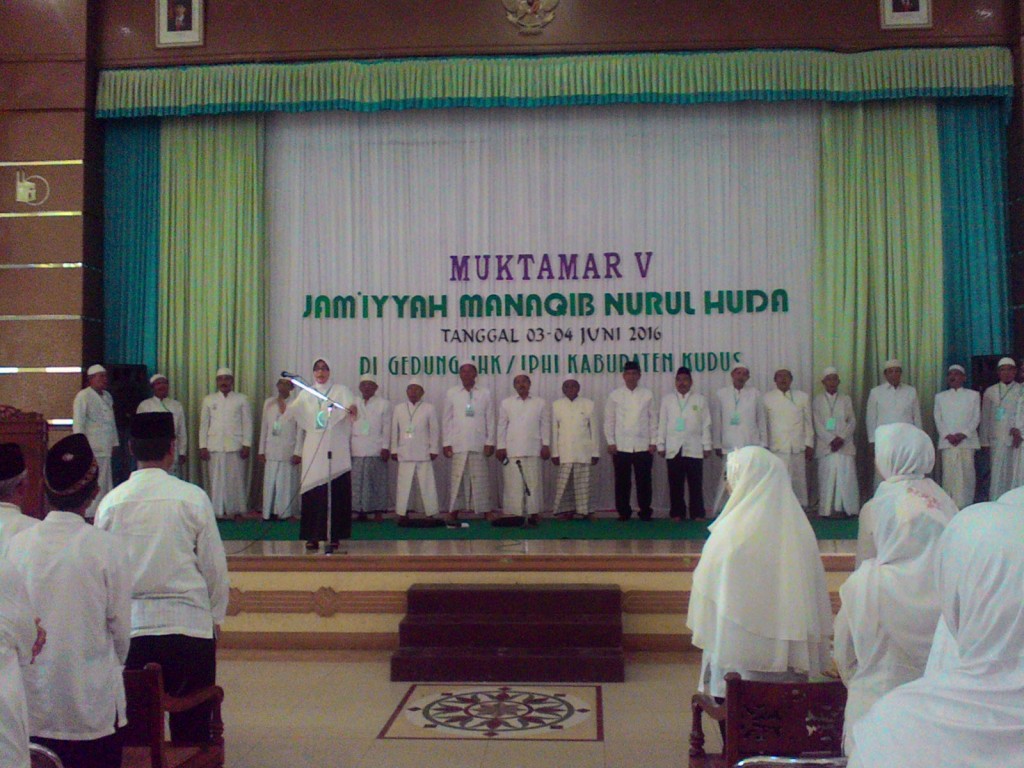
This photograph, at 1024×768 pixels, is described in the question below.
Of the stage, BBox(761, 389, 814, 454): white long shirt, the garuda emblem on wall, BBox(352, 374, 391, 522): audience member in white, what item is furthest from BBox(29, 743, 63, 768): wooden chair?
the garuda emblem on wall

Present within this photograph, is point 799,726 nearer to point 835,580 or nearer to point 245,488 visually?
point 835,580

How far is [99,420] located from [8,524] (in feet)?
21.9

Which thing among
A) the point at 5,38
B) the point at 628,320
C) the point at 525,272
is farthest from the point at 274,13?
the point at 628,320

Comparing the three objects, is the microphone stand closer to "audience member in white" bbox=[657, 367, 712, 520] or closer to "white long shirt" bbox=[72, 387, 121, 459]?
"white long shirt" bbox=[72, 387, 121, 459]

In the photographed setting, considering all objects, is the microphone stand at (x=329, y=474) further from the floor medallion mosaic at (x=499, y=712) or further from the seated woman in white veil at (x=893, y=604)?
the seated woman in white veil at (x=893, y=604)

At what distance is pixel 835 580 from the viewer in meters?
6.16

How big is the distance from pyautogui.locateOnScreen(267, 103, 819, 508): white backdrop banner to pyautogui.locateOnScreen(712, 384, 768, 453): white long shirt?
487mm

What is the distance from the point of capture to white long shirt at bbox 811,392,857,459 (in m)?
9.26

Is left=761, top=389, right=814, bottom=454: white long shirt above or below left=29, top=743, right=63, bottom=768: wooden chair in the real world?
above

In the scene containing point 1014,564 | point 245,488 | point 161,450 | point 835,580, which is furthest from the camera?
point 245,488

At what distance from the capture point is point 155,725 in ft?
9.66

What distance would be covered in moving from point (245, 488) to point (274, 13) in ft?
14.0

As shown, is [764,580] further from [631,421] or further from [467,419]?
[467,419]

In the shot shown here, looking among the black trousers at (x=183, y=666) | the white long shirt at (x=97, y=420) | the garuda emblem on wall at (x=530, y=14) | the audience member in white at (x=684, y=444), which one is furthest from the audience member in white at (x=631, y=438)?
the black trousers at (x=183, y=666)
